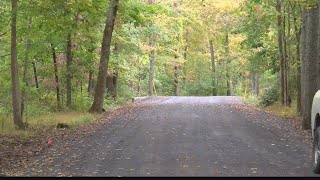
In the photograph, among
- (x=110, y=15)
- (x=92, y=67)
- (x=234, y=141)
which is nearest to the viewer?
(x=234, y=141)

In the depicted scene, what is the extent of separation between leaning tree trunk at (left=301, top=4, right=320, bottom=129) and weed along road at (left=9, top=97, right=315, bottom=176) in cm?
93

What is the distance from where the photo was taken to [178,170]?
9.05 meters

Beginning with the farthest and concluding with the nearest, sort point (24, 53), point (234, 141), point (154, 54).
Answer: point (154, 54), point (24, 53), point (234, 141)

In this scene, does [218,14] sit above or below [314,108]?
above

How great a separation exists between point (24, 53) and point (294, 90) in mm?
15443

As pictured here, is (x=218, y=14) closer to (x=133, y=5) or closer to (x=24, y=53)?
(x=133, y=5)

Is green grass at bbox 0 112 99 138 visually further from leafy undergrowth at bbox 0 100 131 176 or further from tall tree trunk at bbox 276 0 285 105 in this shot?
tall tree trunk at bbox 276 0 285 105

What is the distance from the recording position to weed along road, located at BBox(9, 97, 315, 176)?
9164 millimetres

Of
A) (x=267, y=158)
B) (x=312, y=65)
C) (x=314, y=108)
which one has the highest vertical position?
(x=312, y=65)

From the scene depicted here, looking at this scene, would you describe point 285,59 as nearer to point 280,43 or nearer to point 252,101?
point 280,43

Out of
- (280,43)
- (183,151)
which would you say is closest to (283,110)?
(280,43)

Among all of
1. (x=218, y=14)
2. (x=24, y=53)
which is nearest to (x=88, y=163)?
(x=24, y=53)

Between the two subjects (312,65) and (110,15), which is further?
(110,15)

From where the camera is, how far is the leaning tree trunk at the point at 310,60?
15.5m
